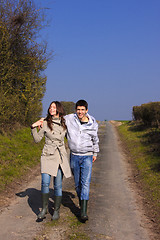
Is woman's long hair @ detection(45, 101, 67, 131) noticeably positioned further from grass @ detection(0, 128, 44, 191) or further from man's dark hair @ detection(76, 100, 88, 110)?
grass @ detection(0, 128, 44, 191)

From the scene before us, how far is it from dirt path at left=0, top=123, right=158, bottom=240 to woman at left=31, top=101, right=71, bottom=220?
1.29 feet

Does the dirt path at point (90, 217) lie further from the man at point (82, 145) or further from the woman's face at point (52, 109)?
the woman's face at point (52, 109)

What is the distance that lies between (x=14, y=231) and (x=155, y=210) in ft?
10.8

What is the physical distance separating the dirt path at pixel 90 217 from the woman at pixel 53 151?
1.29 feet

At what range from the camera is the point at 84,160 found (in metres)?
5.13

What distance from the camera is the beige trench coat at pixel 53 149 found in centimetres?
496

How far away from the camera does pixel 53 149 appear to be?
5.04 meters

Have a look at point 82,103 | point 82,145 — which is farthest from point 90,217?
point 82,103

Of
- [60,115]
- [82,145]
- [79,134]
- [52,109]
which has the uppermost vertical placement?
[52,109]

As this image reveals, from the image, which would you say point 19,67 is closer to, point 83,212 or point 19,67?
point 19,67

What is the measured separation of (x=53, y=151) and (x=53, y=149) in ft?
0.12

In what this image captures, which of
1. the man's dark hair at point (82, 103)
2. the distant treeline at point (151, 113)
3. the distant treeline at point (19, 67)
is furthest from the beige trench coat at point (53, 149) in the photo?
the distant treeline at point (151, 113)

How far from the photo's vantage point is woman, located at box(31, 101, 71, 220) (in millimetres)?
4973

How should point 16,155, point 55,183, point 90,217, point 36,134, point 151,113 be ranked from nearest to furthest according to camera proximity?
point 36,134 < point 55,183 < point 90,217 < point 16,155 < point 151,113
